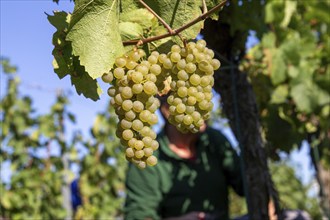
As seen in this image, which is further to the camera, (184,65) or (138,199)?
(138,199)

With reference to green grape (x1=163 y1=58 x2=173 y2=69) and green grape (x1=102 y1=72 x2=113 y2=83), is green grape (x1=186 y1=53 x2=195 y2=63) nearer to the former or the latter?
green grape (x1=163 y1=58 x2=173 y2=69)

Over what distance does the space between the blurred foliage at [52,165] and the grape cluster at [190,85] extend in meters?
4.07

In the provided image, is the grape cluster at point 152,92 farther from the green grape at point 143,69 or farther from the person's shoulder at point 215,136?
the person's shoulder at point 215,136

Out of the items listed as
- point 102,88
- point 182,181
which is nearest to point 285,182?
point 182,181

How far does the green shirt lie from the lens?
2490 mm

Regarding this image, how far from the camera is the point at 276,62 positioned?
9.07 ft

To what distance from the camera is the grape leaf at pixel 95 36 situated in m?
0.88

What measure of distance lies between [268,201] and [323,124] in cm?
130

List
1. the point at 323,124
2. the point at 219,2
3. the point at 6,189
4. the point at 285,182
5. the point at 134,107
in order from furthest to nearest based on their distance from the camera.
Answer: the point at 285,182 → the point at 6,189 → the point at 323,124 → the point at 219,2 → the point at 134,107

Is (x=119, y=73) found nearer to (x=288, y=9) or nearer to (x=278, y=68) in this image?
(x=288, y=9)

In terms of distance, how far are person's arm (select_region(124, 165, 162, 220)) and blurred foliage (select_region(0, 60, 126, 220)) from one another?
2394mm

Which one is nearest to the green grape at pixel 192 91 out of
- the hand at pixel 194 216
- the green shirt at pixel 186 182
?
the hand at pixel 194 216

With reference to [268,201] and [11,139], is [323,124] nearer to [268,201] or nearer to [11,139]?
[268,201]

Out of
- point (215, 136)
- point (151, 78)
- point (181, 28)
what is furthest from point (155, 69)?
point (215, 136)
